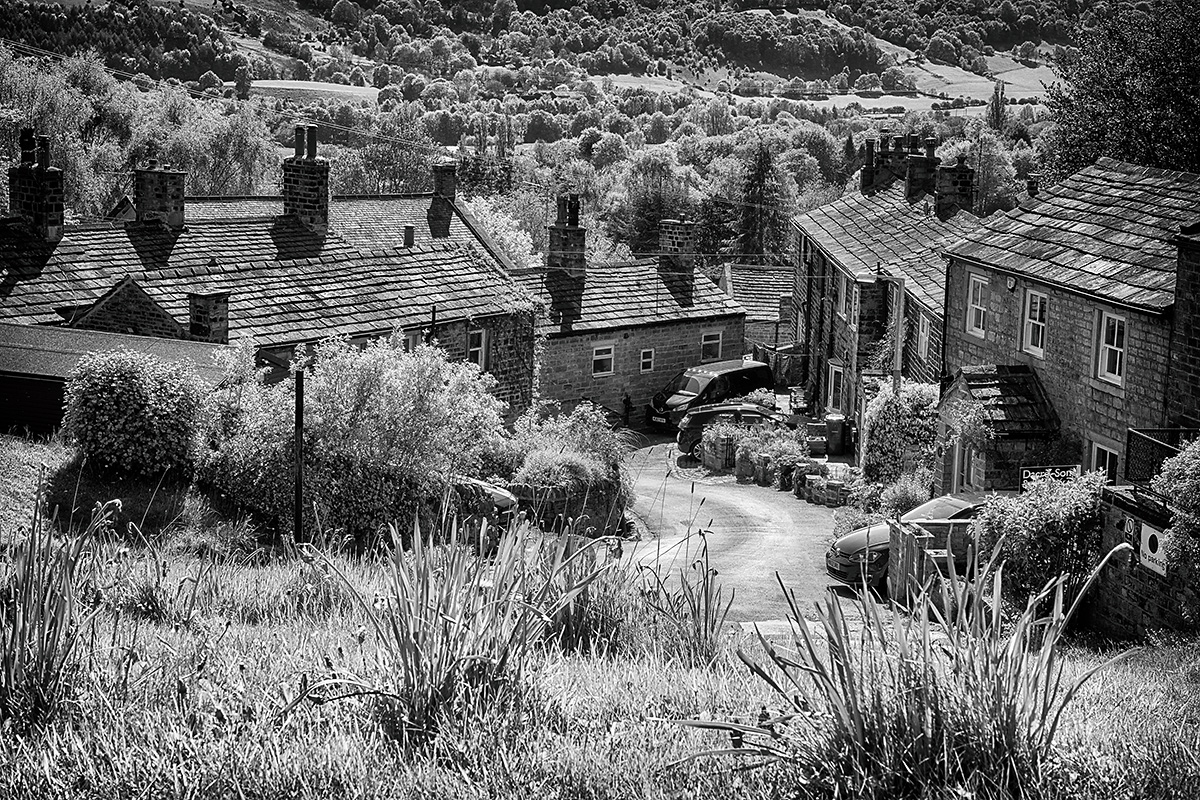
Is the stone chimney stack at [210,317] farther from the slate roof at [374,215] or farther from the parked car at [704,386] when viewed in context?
the parked car at [704,386]

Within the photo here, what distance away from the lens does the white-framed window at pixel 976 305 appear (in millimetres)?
26391

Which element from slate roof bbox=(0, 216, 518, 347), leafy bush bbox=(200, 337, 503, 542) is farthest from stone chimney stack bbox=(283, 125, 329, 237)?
leafy bush bbox=(200, 337, 503, 542)

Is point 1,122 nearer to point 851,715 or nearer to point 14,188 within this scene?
point 14,188

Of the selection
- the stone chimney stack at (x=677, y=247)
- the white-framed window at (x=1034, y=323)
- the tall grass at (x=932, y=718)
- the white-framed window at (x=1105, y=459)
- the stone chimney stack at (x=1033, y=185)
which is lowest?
the white-framed window at (x=1105, y=459)

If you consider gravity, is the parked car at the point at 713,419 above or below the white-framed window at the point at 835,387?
below

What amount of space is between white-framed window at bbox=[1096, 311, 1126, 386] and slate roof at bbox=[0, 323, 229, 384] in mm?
14962

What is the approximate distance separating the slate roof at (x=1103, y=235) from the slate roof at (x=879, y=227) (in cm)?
516

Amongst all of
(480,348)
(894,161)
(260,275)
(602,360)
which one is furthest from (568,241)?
(260,275)

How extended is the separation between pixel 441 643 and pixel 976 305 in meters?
22.0

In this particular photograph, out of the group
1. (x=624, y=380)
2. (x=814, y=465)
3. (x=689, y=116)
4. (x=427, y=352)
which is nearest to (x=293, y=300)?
(x=427, y=352)

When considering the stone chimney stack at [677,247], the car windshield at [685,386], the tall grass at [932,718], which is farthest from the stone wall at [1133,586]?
the stone chimney stack at [677,247]

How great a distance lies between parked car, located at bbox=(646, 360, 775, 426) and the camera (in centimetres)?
4162

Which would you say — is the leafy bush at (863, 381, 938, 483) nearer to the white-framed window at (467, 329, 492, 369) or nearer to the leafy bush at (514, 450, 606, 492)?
the leafy bush at (514, 450, 606, 492)

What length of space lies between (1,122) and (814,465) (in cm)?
4242
